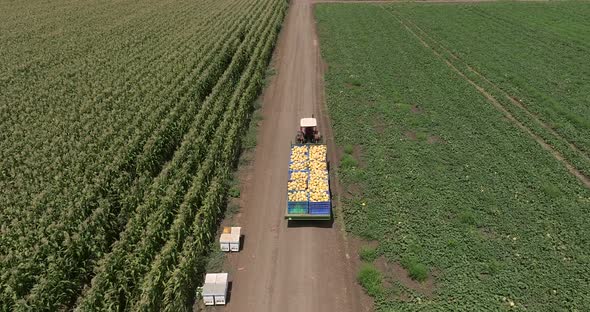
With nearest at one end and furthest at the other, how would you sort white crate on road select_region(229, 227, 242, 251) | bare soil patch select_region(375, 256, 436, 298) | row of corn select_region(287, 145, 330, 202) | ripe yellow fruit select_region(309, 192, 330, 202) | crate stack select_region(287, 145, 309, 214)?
bare soil patch select_region(375, 256, 436, 298), white crate on road select_region(229, 227, 242, 251), ripe yellow fruit select_region(309, 192, 330, 202), crate stack select_region(287, 145, 309, 214), row of corn select_region(287, 145, 330, 202)

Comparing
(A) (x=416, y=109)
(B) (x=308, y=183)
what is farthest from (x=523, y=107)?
(B) (x=308, y=183)

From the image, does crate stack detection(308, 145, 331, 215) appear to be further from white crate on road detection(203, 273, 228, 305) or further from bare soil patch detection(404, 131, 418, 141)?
bare soil patch detection(404, 131, 418, 141)

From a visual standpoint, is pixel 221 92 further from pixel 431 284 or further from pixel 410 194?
pixel 431 284

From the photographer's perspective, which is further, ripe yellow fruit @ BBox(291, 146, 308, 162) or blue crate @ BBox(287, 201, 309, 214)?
ripe yellow fruit @ BBox(291, 146, 308, 162)

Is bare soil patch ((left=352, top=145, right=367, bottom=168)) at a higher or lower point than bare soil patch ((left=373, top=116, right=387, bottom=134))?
lower

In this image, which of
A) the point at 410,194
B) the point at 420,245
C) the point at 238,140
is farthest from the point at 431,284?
the point at 238,140

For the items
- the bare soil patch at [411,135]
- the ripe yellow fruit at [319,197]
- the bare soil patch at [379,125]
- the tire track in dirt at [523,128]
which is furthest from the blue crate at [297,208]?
the tire track in dirt at [523,128]

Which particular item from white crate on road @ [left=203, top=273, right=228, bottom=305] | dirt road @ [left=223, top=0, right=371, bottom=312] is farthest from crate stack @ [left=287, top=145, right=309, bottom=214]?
white crate on road @ [left=203, top=273, right=228, bottom=305]
